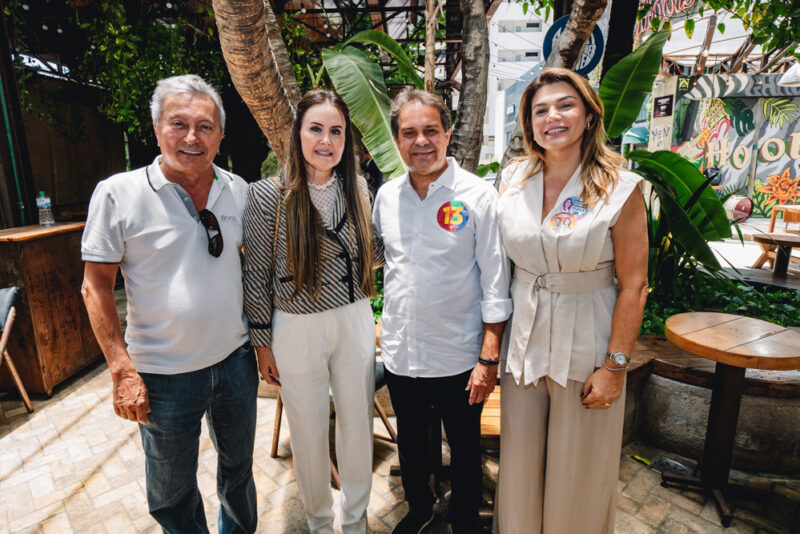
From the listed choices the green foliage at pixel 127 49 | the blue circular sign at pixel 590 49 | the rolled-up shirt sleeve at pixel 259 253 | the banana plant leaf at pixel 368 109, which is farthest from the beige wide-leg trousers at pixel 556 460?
the green foliage at pixel 127 49

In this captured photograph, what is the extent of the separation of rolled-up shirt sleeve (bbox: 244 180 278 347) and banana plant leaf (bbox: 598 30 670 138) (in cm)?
300

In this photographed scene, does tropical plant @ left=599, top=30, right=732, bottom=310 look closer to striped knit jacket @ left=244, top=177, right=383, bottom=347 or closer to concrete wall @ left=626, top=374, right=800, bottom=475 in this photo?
concrete wall @ left=626, top=374, right=800, bottom=475

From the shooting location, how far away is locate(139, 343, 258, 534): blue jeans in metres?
1.84

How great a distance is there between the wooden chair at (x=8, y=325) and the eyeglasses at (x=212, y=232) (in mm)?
2941

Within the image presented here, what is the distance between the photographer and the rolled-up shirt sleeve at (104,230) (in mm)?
1684

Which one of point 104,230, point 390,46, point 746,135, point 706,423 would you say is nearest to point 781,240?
point 706,423

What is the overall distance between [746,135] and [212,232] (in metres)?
16.5

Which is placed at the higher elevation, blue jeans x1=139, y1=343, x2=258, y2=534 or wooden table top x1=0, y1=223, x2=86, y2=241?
wooden table top x1=0, y1=223, x2=86, y2=241

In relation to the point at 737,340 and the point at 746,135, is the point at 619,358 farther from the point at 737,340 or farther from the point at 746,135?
the point at 746,135

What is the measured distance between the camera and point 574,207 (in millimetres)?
1793

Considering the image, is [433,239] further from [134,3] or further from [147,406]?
[134,3]

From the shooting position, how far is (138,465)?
313 cm

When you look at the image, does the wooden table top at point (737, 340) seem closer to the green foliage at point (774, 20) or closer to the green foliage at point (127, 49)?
the green foliage at point (774, 20)

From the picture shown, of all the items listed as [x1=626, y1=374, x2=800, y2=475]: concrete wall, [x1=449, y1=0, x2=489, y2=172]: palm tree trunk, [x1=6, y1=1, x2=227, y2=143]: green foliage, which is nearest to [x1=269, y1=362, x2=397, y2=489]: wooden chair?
[x1=626, y1=374, x2=800, y2=475]: concrete wall
